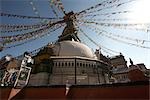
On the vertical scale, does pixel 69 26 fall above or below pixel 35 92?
above

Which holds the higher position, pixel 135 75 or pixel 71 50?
pixel 71 50

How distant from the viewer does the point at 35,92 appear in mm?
10602

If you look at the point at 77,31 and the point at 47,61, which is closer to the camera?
the point at 47,61

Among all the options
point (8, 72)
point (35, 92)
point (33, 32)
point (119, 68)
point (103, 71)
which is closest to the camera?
point (35, 92)

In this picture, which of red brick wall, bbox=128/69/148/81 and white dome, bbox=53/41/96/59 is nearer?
red brick wall, bbox=128/69/148/81

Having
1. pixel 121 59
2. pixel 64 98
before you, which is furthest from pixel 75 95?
pixel 121 59

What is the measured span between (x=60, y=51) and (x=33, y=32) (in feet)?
13.1

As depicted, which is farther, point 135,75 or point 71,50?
point 71,50

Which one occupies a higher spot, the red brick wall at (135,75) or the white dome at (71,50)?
the white dome at (71,50)

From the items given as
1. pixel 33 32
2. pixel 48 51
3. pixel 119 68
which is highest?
pixel 33 32

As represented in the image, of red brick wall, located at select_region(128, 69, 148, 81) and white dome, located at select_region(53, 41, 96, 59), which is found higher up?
white dome, located at select_region(53, 41, 96, 59)

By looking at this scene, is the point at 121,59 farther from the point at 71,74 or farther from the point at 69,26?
the point at 71,74

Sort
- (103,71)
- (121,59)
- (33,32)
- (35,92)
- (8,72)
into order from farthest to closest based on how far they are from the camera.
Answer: (121,59)
(103,71)
(33,32)
(8,72)
(35,92)

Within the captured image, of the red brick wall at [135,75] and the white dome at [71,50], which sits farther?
the white dome at [71,50]
